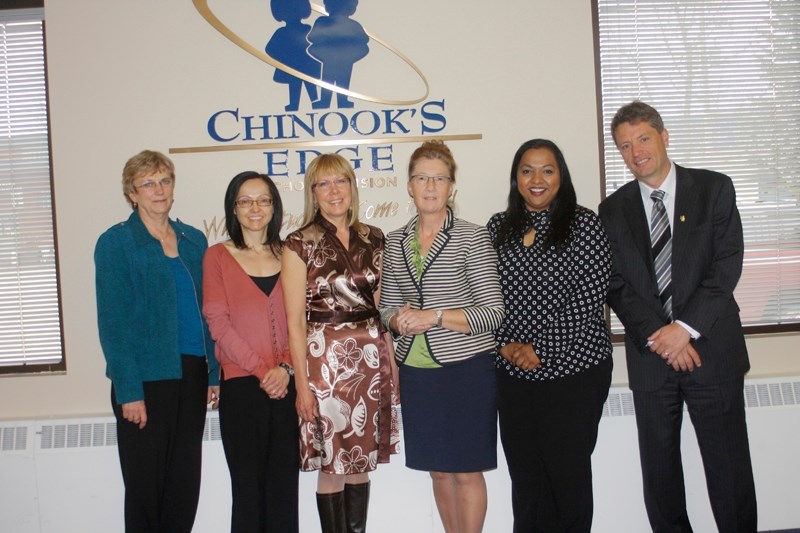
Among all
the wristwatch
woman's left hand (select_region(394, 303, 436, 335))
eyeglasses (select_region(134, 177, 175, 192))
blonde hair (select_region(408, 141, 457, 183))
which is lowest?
the wristwatch

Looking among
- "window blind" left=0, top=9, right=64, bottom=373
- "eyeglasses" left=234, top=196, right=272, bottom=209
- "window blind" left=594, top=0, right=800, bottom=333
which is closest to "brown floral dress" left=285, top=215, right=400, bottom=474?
"eyeglasses" left=234, top=196, right=272, bottom=209

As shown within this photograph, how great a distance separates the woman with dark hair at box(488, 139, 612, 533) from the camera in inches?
97.9

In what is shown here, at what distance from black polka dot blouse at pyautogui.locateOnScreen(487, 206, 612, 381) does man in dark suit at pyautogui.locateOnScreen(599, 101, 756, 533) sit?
24 centimetres

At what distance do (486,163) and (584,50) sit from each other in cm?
78

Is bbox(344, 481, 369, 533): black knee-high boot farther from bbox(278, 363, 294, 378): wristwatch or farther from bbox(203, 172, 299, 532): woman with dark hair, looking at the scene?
bbox(278, 363, 294, 378): wristwatch

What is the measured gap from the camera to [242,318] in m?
2.57

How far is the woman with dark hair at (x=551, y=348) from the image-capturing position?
8.16 feet

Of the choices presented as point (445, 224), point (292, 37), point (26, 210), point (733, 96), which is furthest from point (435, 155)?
point (26, 210)

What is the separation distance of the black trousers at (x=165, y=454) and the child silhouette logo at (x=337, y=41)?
1.62m

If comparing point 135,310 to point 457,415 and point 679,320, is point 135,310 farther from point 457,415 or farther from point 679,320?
point 679,320

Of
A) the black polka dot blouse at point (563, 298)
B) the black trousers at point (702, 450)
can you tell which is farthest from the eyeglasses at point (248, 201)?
the black trousers at point (702, 450)

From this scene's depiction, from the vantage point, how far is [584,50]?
3451 mm

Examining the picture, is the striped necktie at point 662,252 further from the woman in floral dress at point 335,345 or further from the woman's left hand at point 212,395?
the woman's left hand at point 212,395

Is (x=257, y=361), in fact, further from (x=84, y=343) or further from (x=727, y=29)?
(x=727, y=29)
